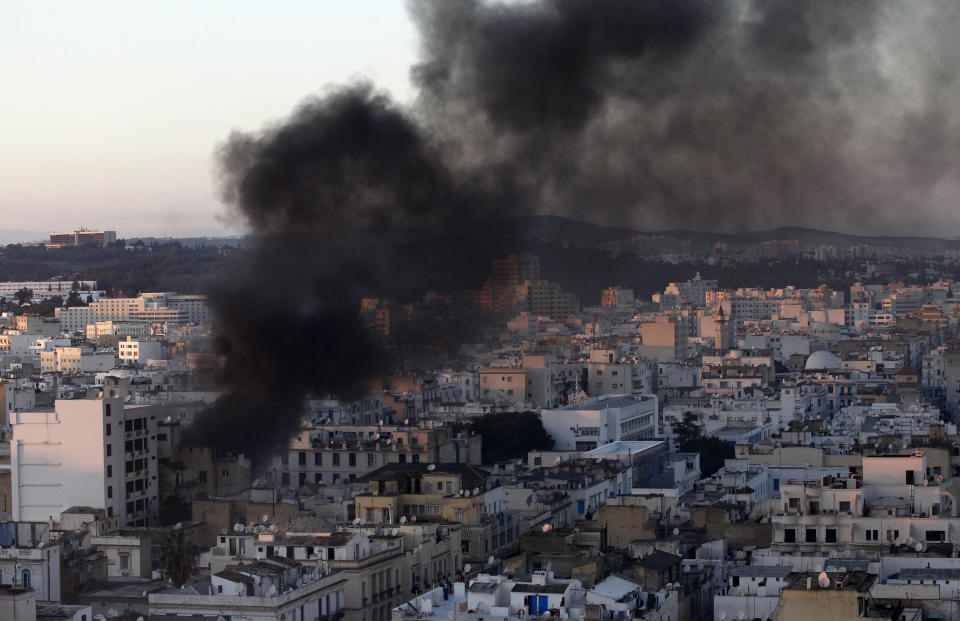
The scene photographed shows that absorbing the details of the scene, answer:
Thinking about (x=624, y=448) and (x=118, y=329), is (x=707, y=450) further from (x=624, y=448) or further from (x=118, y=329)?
(x=118, y=329)

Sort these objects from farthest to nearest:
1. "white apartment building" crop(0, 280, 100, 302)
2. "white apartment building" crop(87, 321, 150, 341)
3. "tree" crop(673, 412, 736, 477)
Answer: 1. "white apartment building" crop(0, 280, 100, 302)
2. "white apartment building" crop(87, 321, 150, 341)
3. "tree" crop(673, 412, 736, 477)

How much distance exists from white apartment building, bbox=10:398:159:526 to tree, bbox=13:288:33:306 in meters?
113

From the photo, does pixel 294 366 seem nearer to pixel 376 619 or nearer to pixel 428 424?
pixel 428 424

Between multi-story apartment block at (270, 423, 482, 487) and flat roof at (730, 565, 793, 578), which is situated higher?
multi-story apartment block at (270, 423, 482, 487)

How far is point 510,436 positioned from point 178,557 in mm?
23308

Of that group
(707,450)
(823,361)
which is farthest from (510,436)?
(823,361)

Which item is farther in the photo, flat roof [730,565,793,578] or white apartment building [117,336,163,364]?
white apartment building [117,336,163,364]

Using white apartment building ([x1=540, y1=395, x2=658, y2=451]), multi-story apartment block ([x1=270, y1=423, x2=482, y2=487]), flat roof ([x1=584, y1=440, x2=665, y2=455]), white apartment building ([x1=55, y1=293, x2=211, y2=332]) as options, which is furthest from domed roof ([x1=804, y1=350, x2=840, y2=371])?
white apartment building ([x1=55, y1=293, x2=211, y2=332])

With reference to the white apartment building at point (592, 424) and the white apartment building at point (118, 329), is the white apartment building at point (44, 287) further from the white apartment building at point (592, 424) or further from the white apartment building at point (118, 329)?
the white apartment building at point (592, 424)

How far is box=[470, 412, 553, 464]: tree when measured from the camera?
52031mm

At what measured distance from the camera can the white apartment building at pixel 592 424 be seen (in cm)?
5450

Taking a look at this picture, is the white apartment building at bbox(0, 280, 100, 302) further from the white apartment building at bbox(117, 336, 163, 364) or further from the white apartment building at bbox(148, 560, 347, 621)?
the white apartment building at bbox(148, 560, 347, 621)

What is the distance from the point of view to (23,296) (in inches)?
5901

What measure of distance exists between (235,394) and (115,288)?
11103cm
